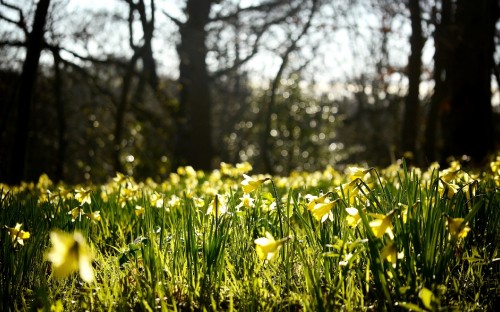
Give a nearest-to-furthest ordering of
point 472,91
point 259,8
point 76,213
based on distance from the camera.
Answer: point 76,213 < point 472,91 < point 259,8

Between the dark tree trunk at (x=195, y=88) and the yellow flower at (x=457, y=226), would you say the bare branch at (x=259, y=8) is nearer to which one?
the dark tree trunk at (x=195, y=88)

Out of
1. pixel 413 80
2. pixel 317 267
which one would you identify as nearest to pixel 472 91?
pixel 413 80

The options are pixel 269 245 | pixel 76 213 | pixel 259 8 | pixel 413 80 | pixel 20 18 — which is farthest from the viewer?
pixel 259 8

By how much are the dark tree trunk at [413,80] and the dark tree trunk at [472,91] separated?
1469 millimetres

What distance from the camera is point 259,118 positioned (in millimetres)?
19953

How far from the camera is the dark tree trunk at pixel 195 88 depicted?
1177 centimetres

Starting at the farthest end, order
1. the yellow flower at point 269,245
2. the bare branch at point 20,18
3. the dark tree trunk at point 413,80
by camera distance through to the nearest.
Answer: the dark tree trunk at point 413,80 < the bare branch at point 20,18 < the yellow flower at point 269,245

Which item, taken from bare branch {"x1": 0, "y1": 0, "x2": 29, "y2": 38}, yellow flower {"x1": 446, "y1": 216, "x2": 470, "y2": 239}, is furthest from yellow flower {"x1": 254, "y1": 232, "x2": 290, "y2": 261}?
A: bare branch {"x1": 0, "y1": 0, "x2": 29, "y2": 38}

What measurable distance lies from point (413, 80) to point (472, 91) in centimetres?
193

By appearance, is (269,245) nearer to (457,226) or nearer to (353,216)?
(353,216)

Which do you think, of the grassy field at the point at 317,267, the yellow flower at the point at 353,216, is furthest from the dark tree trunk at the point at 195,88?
the yellow flower at the point at 353,216

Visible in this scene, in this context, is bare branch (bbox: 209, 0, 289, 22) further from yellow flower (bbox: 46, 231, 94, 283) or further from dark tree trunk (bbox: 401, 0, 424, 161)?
yellow flower (bbox: 46, 231, 94, 283)

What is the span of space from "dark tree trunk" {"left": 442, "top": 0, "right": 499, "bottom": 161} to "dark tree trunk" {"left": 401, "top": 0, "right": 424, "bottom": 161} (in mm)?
1469

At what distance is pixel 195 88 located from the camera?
12438 mm
